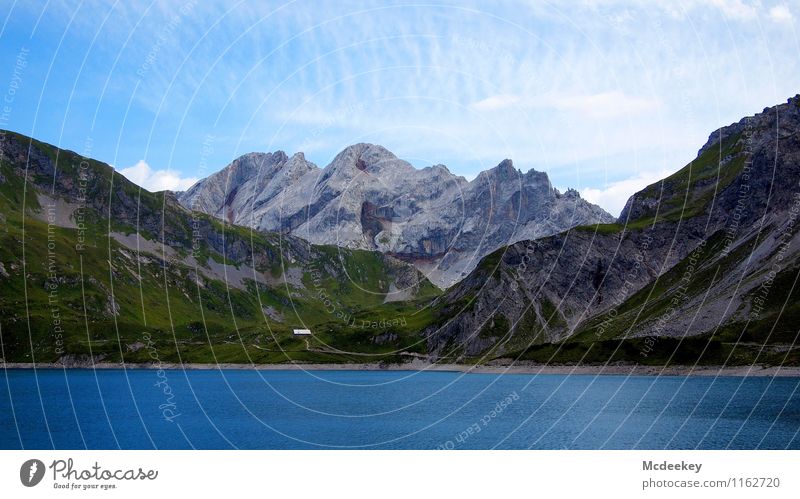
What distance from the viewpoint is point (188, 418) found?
338 ft

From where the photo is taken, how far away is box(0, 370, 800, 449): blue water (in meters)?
76.0

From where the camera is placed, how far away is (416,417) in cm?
10212

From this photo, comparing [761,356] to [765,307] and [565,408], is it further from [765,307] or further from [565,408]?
[565,408]

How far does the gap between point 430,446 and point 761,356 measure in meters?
132
